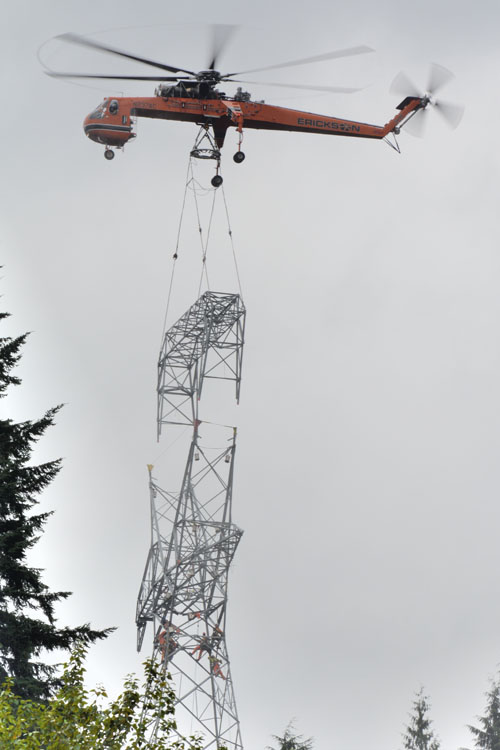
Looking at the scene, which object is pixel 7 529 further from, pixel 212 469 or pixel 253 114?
pixel 253 114

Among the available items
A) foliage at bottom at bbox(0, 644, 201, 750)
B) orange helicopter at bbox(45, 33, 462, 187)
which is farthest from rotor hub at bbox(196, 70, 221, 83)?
foliage at bottom at bbox(0, 644, 201, 750)

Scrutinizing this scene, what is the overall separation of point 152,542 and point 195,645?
4042 mm

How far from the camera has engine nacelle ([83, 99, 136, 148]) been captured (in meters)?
41.7

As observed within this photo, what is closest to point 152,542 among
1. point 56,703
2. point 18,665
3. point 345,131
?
point 18,665

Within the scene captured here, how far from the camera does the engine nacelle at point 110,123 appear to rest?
41688mm

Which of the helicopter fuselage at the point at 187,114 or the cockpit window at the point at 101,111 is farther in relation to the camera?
the cockpit window at the point at 101,111

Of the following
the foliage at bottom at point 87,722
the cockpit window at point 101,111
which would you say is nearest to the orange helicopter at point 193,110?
the cockpit window at point 101,111

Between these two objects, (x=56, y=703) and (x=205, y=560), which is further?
(x=205, y=560)

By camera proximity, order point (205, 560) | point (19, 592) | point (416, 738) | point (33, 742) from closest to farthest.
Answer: point (33, 742) < point (19, 592) < point (205, 560) < point (416, 738)

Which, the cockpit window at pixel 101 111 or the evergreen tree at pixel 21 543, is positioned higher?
the cockpit window at pixel 101 111

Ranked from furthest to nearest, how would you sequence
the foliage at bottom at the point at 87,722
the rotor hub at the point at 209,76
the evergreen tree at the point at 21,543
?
1. the rotor hub at the point at 209,76
2. the evergreen tree at the point at 21,543
3. the foliage at bottom at the point at 87,722

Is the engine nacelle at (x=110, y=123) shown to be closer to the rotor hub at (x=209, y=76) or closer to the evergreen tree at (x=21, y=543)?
the rotor hub at (x=209, y=76)

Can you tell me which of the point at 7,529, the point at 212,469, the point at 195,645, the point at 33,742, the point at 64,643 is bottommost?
the point at 33,742

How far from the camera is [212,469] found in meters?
40.9
